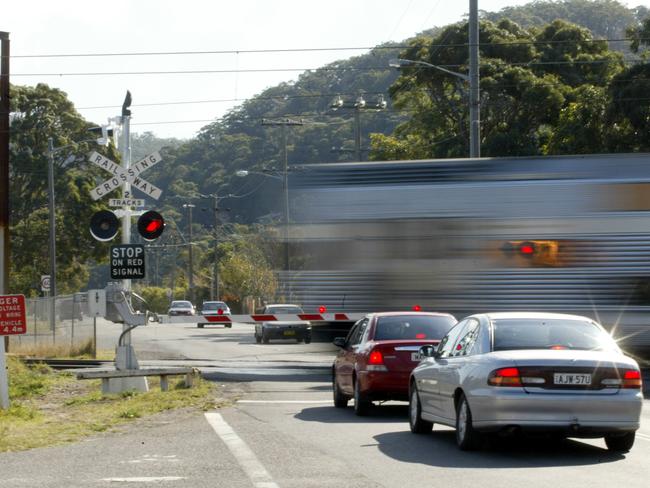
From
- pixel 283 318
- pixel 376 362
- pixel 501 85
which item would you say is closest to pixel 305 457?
pixel 376 362

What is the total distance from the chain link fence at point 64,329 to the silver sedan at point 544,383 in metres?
23.7

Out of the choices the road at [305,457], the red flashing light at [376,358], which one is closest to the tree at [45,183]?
the road at [305,457]

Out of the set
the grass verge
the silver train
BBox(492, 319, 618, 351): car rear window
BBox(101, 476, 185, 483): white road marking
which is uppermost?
the silver train

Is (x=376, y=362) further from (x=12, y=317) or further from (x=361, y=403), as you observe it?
(x=12, y=317)

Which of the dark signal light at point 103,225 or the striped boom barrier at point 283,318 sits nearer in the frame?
the dark signal light at point 103,225

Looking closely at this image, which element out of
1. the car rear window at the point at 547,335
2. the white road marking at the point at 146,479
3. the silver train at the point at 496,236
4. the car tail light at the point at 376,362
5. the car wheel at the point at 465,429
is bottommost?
the white road marking at the point at 146,479

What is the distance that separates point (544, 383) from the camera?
1254 centimetres

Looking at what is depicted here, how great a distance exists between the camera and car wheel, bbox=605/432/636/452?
1303 cm

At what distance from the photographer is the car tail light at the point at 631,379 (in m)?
12.7

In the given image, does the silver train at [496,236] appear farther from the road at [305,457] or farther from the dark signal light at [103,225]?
the road at [305,457]

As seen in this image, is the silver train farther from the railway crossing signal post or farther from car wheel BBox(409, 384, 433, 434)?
car wheel BBox(409, 384, 433, 434)

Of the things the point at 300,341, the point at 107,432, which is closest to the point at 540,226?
the point at 107,432

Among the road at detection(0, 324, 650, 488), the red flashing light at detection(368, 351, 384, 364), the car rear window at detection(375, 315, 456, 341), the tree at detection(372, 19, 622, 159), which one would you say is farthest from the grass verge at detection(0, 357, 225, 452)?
the tree at detection(372, 19, 622, 159)

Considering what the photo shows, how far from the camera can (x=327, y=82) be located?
441ft
